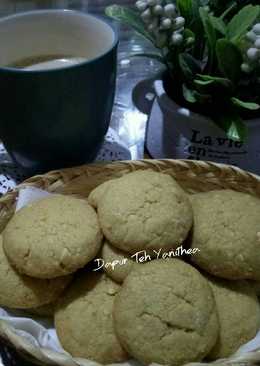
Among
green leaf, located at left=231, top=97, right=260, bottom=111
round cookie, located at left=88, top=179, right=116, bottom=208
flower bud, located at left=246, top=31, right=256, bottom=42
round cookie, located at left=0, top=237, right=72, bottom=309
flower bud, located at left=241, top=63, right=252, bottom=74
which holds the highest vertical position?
flower bud, located at left=246, top=31, right=256, bottom=42

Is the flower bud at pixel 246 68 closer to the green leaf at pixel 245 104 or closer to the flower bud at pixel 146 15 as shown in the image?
the green leaf at pixel 245 104

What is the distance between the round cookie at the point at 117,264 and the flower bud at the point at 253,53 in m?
0.28

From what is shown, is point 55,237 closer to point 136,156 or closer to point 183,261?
point 183,261

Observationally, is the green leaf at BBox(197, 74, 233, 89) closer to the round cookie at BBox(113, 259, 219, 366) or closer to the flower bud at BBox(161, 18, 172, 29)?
the flower bud at BBox(161, 18, 172, 29)

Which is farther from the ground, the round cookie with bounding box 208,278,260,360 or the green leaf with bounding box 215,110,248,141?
the green leaf with bounding box 215,110,248,141

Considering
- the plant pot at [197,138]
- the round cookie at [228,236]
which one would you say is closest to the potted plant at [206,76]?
the plant pot at [197,138]

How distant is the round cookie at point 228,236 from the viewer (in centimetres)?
53

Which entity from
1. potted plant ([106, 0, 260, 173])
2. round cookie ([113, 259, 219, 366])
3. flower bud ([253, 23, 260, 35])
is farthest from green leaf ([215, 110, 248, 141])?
→ round cookie ([113, 259, 219, 366])

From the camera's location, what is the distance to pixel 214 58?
65 centimetres

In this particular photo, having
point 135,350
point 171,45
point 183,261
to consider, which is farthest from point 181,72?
point 135,350

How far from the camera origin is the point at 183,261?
534 millimetres

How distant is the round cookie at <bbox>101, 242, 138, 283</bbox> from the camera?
0.53 m

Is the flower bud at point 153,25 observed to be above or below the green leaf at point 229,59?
above

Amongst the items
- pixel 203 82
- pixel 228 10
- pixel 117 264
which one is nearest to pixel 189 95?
pixel 203 82
